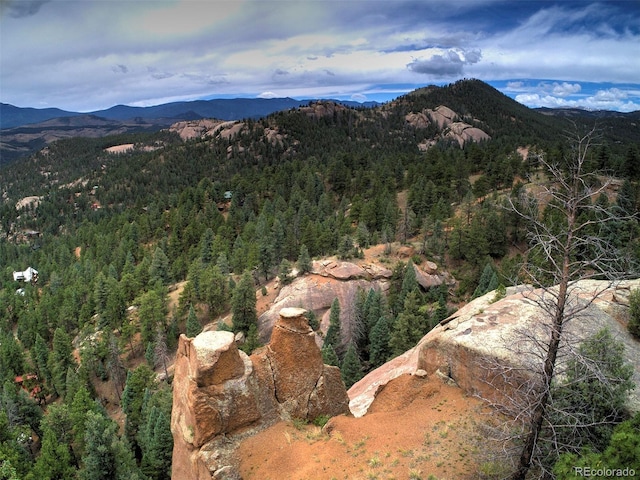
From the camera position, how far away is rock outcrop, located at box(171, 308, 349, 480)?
1930 centimetres

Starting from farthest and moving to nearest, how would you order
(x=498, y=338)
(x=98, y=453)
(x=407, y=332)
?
(x=407, y=332), (x=98, y=453), (x=498, y=338)

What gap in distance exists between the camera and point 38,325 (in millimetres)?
78562

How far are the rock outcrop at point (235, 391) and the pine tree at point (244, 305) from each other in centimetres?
3294

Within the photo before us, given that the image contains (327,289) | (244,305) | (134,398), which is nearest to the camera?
(134,398)

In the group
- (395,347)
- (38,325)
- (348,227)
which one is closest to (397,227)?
(348,227)

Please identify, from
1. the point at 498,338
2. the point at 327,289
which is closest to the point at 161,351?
the point at 327,289

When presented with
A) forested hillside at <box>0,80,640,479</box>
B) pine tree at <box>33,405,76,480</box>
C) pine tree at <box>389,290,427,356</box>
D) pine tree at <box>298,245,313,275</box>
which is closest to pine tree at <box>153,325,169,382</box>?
forested hillside at <box>0,80,640,479</box>

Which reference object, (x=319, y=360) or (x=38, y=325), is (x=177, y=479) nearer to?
(x=319, y=360)

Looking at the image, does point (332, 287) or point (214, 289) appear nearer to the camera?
point (332, 287)

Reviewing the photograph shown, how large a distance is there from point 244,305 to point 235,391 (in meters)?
36.6

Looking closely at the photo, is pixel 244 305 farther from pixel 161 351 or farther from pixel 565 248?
pixel 565 248

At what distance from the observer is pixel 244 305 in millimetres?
56250

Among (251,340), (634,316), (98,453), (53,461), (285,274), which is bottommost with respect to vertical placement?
(53,461)

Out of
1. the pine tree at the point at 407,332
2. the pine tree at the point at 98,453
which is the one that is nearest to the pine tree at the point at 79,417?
the pine tree at the point at 98,453
